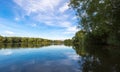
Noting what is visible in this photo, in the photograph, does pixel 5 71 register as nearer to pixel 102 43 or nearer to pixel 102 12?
pixel 102 12

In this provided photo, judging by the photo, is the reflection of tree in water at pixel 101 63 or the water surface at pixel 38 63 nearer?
the reflection of tree in water at pixel 101 63

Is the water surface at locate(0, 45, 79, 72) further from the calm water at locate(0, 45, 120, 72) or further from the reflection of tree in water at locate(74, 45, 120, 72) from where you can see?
the reflection of tree in water at locate(74, 45, 120, 72)

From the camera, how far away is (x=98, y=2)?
20.7m

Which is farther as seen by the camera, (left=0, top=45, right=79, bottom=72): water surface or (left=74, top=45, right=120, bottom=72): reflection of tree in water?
(left=0, top=45, right=79, bottom=72): water surface

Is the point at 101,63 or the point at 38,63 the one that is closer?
the point at 101,63

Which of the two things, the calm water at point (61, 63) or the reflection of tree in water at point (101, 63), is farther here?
the calm water at point (61, 63)

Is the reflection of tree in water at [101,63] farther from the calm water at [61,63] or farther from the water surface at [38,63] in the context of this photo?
the water surface at [38,63]

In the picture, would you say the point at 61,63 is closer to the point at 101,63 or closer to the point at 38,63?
the point at 38,63

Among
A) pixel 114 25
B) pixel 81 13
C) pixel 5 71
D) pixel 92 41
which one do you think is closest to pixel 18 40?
pixel 92 41

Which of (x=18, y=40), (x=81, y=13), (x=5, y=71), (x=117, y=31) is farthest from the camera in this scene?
(x=18, y=40)

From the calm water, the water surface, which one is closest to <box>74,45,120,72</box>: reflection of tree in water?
the calm water

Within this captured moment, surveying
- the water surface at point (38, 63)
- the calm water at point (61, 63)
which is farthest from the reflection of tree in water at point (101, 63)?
the water surface at point (38, 63)

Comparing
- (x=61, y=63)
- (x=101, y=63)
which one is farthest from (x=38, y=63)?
(x=101, y=63)

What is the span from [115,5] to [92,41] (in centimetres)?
2816
